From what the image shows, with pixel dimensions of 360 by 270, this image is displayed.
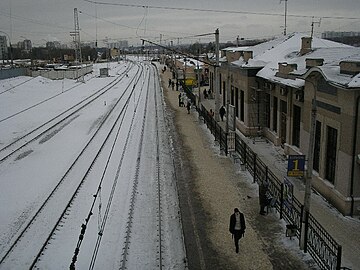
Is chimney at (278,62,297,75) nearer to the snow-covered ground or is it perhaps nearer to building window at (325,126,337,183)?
building window at (325,126,337,183)

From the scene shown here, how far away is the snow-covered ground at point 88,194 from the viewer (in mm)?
11578

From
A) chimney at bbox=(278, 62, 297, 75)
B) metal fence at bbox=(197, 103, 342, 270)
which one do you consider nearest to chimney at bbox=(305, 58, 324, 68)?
chimney at bbox=(278, 62, 297, 75)

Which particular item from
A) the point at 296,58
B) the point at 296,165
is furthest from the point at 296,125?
the point at 296,165

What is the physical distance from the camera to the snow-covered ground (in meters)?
11.6

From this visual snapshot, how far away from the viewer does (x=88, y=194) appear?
53.1 ft

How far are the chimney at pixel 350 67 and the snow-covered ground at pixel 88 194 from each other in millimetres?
7260

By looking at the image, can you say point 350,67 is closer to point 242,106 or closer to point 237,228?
point 237,228

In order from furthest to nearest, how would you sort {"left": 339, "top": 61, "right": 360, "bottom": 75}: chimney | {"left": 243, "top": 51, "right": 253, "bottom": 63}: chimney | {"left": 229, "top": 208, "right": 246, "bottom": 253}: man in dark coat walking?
1. {"left": 243, "top": 51, "right": 253, "bottom": 63}: chimney
2. {"left": 339, "top": 61, "right": 360, "bottom": 75}: chimney
3. {"left": 229, "top": 208, "right": 246, "bottom": 253}: man in dark coat walking

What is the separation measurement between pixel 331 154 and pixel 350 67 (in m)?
3.14

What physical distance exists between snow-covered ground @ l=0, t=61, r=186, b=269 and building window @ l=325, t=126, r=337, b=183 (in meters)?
5.59

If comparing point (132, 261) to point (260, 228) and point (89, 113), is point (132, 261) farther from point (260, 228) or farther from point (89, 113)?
point (89, 113)

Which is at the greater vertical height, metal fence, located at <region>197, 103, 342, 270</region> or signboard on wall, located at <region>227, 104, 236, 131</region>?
signboard on wall, located at <region>227, 104, 236, 131</region>

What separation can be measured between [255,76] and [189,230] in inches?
625

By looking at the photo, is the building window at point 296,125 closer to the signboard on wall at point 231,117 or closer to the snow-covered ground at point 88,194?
the signboard on wall at point 231,117
